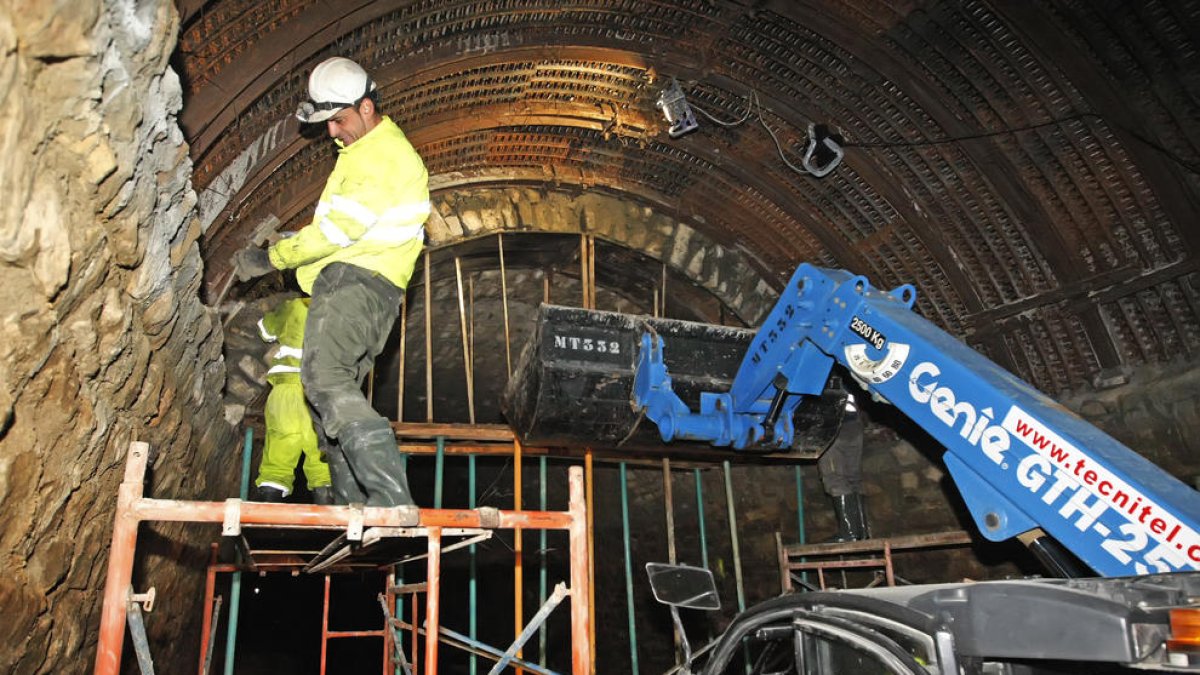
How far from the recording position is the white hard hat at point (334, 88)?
3.78 m

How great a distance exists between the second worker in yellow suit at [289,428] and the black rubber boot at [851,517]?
13.9ft

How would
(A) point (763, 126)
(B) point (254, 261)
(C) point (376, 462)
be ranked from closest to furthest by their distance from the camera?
(C) point (376, 462) < (B) point (254, 261) < (A) point (763, 126)

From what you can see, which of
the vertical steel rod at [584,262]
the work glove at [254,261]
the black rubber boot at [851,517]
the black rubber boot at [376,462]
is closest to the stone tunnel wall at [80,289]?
the work glove at [254,261]

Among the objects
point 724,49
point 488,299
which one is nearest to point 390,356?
point 488,299

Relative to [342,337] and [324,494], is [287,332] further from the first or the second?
[342,337]

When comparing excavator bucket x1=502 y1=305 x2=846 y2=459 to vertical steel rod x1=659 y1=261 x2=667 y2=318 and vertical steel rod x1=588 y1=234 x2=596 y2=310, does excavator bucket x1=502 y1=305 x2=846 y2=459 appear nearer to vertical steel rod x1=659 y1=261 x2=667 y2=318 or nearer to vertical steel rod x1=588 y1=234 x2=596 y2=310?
vertical steel rod x1=588 y1=234 x2=596 y2=310

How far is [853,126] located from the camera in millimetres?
5832

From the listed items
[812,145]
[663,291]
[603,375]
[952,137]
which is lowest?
[603,375]

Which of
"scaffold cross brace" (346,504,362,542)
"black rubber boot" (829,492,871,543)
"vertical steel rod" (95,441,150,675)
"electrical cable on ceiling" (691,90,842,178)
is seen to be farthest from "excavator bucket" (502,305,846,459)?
"vertical steel rod" (95,441,150,675)

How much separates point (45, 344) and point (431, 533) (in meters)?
1.44

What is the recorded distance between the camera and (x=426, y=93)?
5586 mm

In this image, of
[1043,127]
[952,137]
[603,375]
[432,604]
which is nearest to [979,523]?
[432,604]

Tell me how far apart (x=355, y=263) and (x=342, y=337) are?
1.16 feet

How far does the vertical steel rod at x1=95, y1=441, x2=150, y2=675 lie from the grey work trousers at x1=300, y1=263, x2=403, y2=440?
86 centimetres
